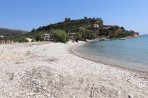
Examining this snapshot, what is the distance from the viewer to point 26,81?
15.2 m

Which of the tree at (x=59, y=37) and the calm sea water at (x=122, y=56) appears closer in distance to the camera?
the calm sea water at (x=122, y=56)

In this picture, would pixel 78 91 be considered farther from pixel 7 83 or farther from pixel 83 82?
pixel 7 83

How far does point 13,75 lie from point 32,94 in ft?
13.1

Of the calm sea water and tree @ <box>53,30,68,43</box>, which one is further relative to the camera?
tree @ <box>53,30,68,43</box>

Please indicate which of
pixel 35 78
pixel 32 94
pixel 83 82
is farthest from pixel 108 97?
pixel 35 78

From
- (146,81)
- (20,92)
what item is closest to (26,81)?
(20,92)

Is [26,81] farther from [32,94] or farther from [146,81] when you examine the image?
[146,81]

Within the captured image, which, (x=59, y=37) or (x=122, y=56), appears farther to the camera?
(x=59, y=37)

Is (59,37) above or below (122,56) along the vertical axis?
above

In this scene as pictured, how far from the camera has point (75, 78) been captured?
16062mm

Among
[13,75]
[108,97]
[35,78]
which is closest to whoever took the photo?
[108,97]

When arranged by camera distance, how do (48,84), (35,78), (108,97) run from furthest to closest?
(35,78), (48,84), (108,97)

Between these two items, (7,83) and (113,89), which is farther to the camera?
(7,83)

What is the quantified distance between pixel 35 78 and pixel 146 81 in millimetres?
6889
